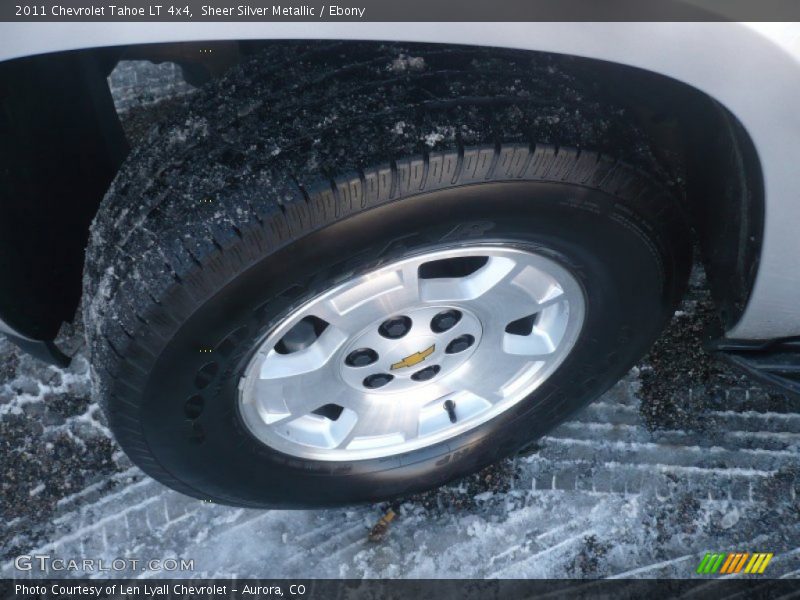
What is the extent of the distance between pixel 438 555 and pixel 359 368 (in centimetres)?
64

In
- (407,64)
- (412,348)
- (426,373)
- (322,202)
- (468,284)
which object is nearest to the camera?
(322,202)

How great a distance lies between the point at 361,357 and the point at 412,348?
12cm

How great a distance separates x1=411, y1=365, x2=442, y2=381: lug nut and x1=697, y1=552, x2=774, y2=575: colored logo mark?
0.88 m

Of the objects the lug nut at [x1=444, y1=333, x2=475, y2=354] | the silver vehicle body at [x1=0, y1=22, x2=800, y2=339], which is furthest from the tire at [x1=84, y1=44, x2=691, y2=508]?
the lug nut at [x1=444, y1=333, x2=475, y2=354]

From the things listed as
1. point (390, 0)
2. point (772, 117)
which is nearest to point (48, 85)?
point (390, 0)

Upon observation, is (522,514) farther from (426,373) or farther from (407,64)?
(407,64)

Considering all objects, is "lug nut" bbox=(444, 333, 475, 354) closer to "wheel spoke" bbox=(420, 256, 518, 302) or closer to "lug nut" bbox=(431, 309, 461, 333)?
"lug nut" bbox=(431, 309, 461, 333)

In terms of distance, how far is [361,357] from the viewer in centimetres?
178

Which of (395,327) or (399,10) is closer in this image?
(399,10)

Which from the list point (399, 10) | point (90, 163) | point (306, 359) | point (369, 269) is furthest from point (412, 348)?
point (90, 163)

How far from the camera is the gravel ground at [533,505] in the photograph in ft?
6.89

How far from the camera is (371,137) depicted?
136 centimetres

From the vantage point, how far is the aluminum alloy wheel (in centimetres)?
160

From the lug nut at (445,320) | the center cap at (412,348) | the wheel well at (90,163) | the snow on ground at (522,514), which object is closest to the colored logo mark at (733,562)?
the snow on ground at (522,514)
